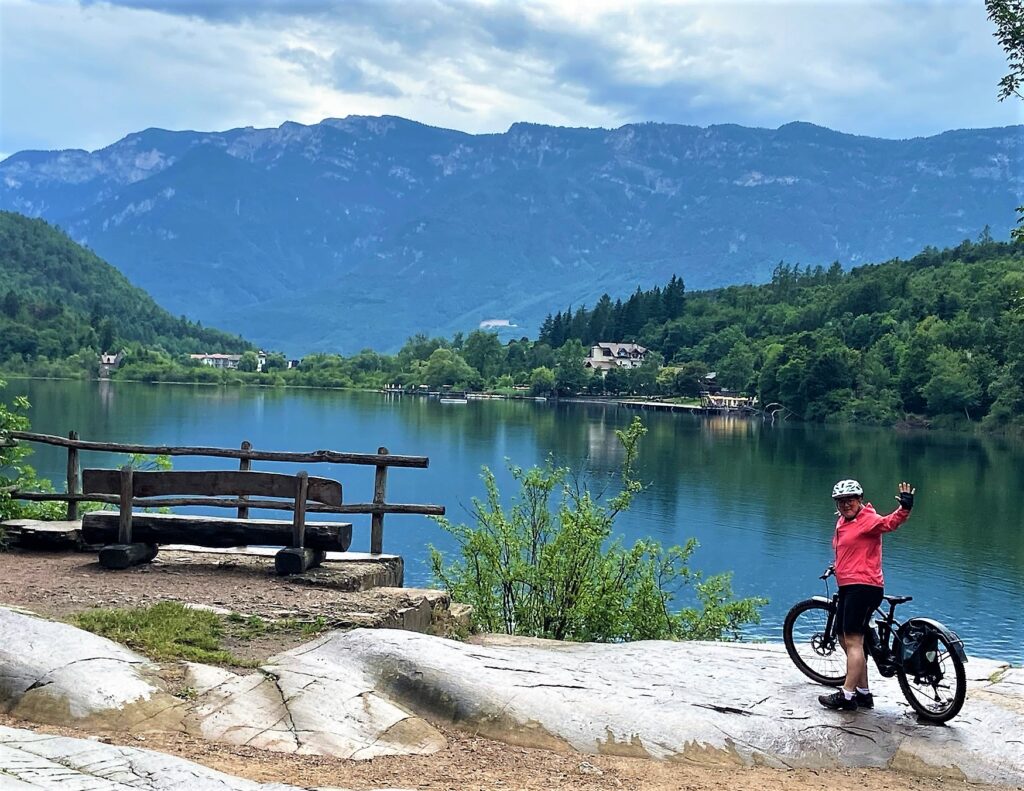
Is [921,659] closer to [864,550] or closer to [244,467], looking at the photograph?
[864,550]

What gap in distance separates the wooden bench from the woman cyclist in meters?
6.92

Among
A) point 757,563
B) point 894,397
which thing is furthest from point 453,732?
point 894,397

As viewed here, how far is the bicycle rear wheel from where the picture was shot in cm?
911

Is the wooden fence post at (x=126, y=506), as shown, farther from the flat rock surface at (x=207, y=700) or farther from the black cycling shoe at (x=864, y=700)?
the black cycling shoe at (x=864, y=700)

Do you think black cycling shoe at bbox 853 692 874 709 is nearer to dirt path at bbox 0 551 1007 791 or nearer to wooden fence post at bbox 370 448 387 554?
dirt path at bbox 0 551 1007 791

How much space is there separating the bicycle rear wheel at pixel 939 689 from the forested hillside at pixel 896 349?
109638mm

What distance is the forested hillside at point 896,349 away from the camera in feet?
410

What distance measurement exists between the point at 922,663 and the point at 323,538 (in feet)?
25.3

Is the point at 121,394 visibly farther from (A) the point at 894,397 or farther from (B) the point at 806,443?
(A) the point at 894,397

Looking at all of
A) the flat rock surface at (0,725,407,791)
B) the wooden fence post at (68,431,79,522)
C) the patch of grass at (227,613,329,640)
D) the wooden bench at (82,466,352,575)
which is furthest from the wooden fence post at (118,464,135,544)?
the flat rock surface at (0,725,407,791)

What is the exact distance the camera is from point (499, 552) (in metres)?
18.5

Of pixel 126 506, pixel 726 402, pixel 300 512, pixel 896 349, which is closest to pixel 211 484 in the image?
pixel 126 506

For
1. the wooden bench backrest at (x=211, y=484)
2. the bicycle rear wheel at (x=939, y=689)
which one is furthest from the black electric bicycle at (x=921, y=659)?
the wooden bench backrest at (x=211, y=484)

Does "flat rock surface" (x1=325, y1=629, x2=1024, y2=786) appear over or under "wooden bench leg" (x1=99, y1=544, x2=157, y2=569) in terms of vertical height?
under
